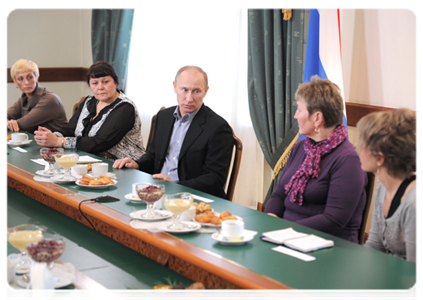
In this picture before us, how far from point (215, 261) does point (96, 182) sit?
1004 mm

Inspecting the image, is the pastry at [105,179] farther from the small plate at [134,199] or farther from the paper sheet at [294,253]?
the paper sheet at [294,253]

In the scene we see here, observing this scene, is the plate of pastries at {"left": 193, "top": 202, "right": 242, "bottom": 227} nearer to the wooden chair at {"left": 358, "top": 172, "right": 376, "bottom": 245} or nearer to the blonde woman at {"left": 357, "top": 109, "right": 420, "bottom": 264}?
the blonde woman at {"left": 357, "top": 109, "right": 420, "bottom": 264}

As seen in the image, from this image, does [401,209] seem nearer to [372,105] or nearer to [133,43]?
[372,105]

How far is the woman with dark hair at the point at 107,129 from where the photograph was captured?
3.21m

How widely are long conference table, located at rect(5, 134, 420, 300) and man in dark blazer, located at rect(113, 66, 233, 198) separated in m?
0.57

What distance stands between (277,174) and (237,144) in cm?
112

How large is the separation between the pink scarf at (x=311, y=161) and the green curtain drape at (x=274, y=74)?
1563mm

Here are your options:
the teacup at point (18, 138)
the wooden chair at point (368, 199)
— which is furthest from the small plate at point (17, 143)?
the wooden chair at point (368, 199)

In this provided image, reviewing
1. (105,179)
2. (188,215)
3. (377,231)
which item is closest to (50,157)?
(105,179)

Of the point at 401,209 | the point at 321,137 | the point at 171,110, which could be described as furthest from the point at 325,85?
the point at 171,110

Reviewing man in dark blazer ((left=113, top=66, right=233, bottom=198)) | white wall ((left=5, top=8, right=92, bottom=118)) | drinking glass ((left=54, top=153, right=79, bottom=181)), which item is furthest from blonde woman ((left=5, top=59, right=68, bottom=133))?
white wall ((left=5, top=8, right=92, bottom=118))

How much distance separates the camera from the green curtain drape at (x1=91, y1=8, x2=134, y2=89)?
5.46 metres

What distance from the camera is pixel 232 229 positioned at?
1575mm

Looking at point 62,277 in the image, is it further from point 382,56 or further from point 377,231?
point 382,56
